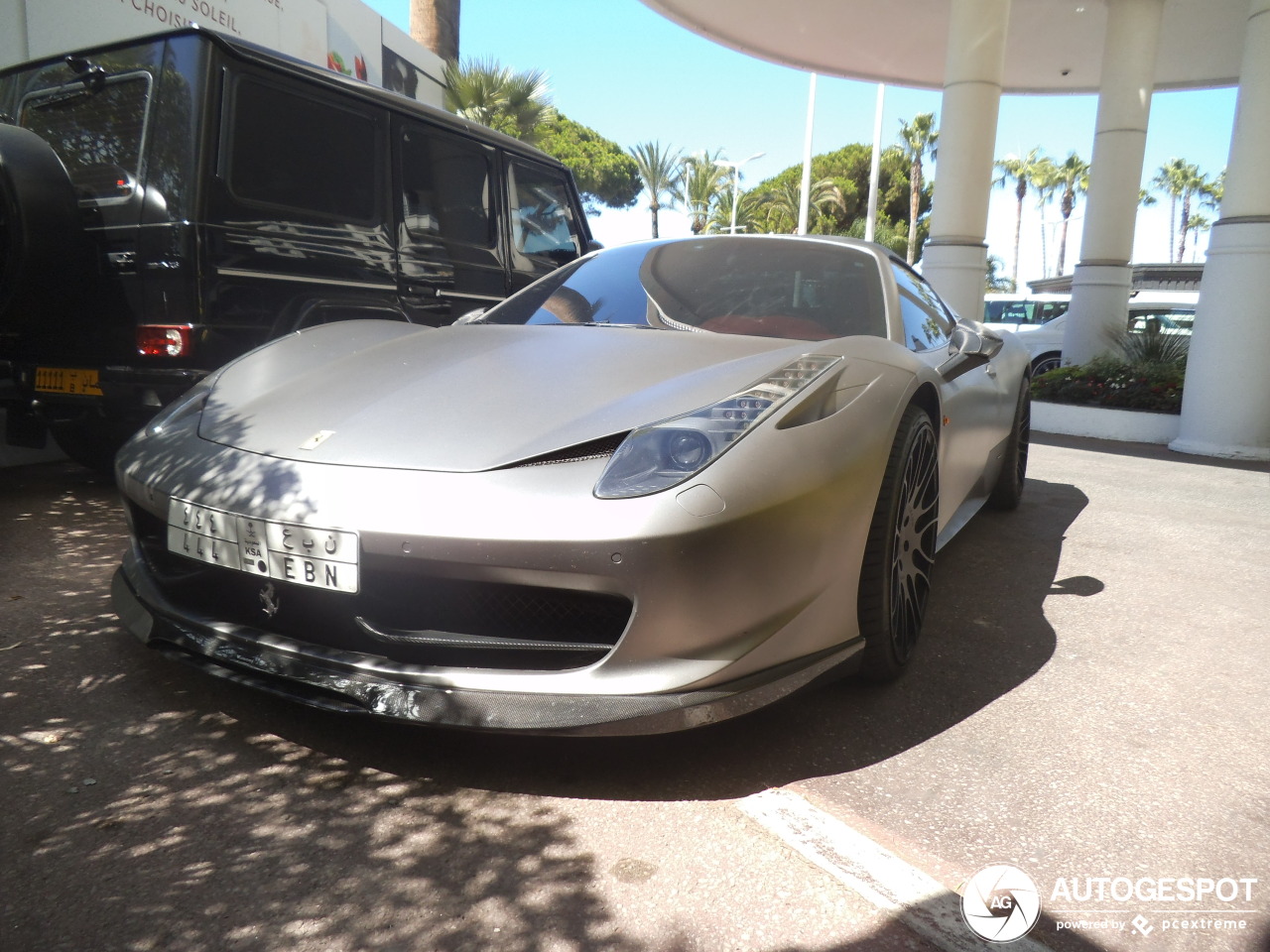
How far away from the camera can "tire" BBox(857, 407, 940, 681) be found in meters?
2.24

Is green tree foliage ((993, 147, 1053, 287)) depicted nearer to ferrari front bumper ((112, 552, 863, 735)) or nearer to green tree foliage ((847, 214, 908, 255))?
green tree foliage ((847, 214, 908, 255))

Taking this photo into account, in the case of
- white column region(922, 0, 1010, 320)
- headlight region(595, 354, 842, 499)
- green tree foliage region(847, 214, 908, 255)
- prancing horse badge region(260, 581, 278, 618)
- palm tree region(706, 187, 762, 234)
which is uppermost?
palm tree region(706, 187, 762, 234)

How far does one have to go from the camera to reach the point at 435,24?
A: 511 inches

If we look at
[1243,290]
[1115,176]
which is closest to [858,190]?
[1115,176]

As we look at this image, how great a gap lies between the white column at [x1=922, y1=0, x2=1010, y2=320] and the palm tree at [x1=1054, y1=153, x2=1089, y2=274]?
197 feet

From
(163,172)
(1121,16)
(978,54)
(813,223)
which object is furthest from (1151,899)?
(813,223)

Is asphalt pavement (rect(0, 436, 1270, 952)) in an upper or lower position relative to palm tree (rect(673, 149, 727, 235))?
lower

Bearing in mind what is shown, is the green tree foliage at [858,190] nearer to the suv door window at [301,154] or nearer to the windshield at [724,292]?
the suv door window at [301,154]

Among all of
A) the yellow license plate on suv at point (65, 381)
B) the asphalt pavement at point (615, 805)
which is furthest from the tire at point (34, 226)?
the asphalt pavement at point (615, 805)

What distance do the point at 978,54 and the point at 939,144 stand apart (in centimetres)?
109

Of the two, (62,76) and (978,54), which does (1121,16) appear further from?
(62,76)

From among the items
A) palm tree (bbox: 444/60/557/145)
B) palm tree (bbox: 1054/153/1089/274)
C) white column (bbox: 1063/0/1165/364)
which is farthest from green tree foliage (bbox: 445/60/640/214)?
palm tree (bbox: 1054/153/1089/274)

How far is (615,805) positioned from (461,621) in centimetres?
50

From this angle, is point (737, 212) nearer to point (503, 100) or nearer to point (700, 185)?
point (700, 185)
